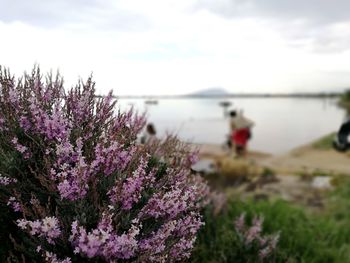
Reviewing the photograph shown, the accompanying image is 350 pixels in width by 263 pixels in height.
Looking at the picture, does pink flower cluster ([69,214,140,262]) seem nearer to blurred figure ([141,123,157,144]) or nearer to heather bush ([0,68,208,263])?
heather bush ([0,68,208,263])

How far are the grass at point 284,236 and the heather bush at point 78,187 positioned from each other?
1733mm

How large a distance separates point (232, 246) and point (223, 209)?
136 cm

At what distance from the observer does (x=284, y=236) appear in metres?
6.22

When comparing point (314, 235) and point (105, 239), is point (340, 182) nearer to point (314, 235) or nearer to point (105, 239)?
point (314, 235)

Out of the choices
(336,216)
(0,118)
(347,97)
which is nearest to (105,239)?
(0,118)

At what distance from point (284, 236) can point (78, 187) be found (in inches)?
165

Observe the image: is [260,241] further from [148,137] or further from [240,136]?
[240,136]

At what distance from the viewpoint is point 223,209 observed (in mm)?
6512

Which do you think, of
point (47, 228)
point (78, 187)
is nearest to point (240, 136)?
point (78, 187)

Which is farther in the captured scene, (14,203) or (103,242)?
(14,203)

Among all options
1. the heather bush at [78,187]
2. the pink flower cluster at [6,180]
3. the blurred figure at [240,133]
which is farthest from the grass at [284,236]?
the blurred figure at [240,133]

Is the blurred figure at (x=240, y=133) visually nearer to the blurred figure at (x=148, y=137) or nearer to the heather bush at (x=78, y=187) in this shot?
the blurred figure at (x=148, y=137)

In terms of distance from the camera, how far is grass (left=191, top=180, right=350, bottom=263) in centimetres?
512

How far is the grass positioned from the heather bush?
173 cm
